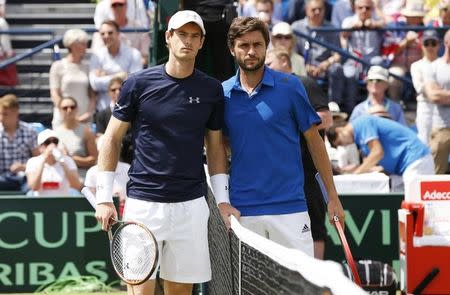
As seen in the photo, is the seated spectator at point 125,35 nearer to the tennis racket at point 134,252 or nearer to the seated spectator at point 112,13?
the seated spectator at point 112,13

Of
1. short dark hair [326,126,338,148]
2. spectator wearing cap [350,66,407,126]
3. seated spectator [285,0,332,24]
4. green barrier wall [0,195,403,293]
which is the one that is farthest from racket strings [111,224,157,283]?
seated spectator [285,0,332,24]

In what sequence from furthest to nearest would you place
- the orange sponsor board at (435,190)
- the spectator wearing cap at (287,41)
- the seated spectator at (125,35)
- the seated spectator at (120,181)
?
1. the seated spectator at (125,35)
2. the spectator wearing cap at (287,41)
3. the seated spectator at (120,181)
4. the orange sponsor board at (435,190)

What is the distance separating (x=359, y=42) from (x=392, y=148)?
346 centimetres

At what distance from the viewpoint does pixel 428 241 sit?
374 inches

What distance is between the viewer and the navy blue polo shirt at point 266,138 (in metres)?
6.73

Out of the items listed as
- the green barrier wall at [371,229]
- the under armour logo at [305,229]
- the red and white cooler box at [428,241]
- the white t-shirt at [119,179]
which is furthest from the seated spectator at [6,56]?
the under armour logo at [305,229]

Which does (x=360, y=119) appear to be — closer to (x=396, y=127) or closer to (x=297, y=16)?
(x=396, y=127)

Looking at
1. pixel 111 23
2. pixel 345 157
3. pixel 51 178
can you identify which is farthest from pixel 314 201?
pixel 111 23

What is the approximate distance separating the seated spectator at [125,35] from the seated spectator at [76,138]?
179cm

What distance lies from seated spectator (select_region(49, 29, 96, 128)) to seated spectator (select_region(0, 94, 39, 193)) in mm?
993

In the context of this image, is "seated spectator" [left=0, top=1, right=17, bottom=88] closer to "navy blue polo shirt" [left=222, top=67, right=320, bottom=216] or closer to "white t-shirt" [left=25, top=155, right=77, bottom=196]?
"white t-shirt" [left=25, top=155, right=77, bottom=196]

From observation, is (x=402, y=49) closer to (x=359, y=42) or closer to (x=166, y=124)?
(x=359, y=42)

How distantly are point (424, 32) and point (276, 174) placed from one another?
8.18m

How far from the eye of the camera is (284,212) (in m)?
6.80
